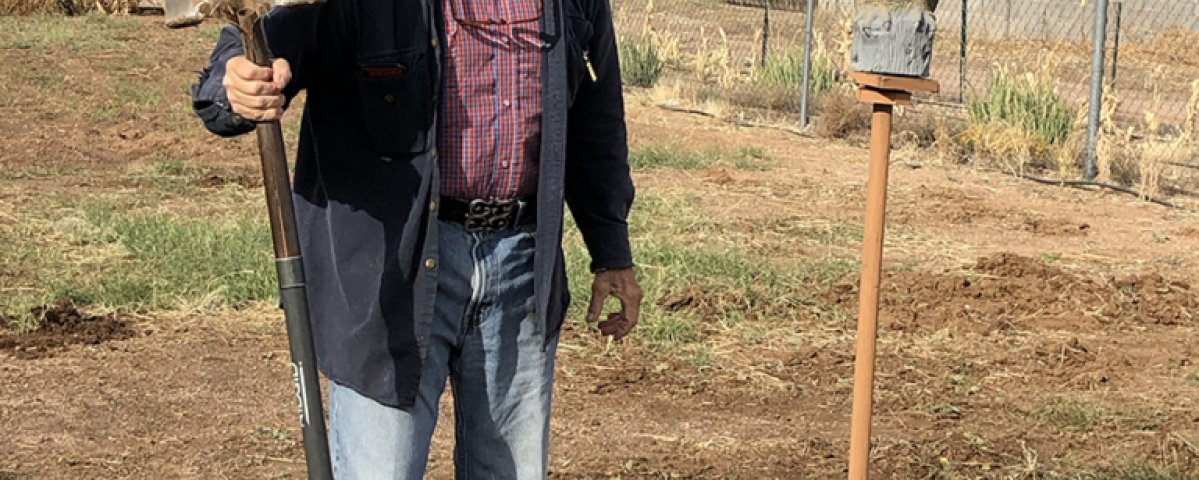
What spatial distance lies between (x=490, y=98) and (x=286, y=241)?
62 cm

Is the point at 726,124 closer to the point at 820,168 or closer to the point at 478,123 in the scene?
the point at 820,168

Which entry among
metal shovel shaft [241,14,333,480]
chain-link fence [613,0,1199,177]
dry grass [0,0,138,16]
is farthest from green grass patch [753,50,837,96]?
metal shovel shaft [241,14,333,480]

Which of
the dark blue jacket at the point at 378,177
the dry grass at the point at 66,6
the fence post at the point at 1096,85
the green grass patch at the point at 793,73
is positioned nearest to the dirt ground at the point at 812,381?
the fence post at the point at 1096,85

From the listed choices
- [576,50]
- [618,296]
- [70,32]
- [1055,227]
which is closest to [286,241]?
[576,50]

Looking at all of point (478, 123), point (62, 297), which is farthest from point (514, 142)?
point (62, 297)

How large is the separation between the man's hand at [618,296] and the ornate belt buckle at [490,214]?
482 millimetres

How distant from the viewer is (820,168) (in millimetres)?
11312

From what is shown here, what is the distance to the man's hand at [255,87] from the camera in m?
2.39

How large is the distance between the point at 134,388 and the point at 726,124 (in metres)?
8.14

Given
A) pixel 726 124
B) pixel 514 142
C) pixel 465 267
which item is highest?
pixel 514 142

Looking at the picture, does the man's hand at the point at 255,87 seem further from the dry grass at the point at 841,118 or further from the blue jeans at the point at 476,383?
the dry grass at the point at 841,118

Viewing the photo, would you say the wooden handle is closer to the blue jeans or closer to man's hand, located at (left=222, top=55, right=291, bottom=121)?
man's hand, located at (left=222, top=55, right=291, bottom=121)

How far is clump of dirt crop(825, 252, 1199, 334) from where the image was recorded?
710cm

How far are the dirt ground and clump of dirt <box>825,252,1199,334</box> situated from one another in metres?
0.01
